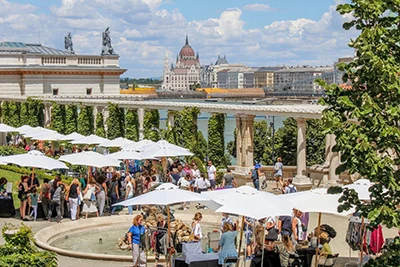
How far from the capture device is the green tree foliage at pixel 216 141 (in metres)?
31.3

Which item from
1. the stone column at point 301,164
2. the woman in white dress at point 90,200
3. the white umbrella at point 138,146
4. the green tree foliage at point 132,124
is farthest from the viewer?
the green tree foliage at point 132,124

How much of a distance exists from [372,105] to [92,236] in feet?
40.1

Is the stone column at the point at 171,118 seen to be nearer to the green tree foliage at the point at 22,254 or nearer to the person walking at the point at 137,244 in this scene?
the person walking at the point at 137,244

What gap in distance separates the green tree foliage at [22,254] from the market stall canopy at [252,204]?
11.1 feet

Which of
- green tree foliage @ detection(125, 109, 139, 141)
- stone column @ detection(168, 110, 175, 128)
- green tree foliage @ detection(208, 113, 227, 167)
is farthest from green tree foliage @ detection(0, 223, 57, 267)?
green tree foliage @ detection(125, 109, 139, 141)

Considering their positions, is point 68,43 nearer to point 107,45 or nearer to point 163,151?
point 107,45

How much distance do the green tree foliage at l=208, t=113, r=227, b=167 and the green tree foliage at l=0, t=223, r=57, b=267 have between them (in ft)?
58.8

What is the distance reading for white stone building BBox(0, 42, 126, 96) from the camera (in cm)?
5631

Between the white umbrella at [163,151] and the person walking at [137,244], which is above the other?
the white umbrella at [163,151]

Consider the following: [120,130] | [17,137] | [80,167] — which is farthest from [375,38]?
[17,137]

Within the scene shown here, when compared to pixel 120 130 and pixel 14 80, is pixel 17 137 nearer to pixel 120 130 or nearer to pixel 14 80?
pixel 120 130

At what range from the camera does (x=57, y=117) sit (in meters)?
45.0

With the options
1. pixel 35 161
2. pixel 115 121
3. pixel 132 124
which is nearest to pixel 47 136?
pixel 132 124

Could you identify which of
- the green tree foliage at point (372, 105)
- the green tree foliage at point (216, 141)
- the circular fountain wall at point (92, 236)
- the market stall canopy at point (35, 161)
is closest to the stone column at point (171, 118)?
the green tree foliage at point (216, 141)
